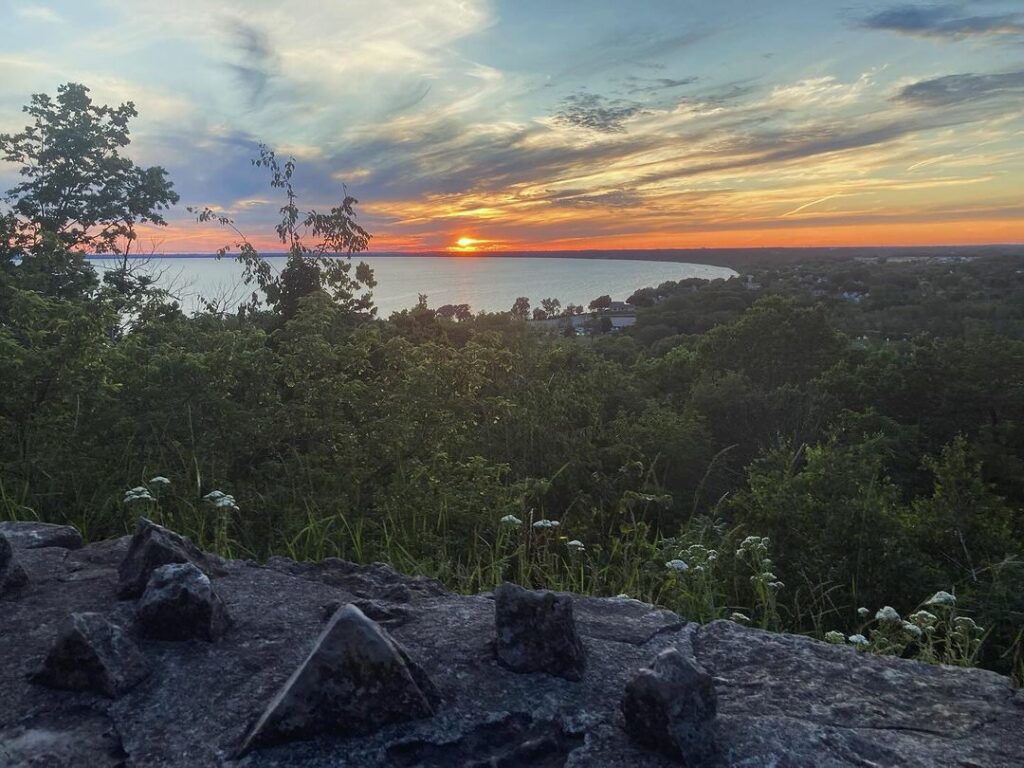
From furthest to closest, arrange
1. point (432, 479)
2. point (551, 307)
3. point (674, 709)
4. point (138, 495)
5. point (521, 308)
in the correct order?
point (551, 307), point (521, 308), point (432, 479), point (138, 495), point (674, 709)

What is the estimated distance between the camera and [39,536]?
276cm

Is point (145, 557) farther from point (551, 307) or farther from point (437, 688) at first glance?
point (551, 307)

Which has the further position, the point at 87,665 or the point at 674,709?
the point at 87,665

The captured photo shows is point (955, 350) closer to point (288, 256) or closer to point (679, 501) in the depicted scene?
point (679, 501)

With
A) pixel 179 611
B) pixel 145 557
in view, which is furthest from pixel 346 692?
pixel 145 557

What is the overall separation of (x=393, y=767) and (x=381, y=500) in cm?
309

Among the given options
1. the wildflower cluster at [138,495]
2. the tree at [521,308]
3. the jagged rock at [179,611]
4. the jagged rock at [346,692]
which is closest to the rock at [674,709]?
the jagged rock at [346,692]

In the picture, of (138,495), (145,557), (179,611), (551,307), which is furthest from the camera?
(551,307)

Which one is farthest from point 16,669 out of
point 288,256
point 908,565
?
point 288,256

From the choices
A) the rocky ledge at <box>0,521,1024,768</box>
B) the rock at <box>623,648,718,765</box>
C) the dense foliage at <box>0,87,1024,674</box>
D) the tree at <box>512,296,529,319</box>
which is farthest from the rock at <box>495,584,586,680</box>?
the tree at <box>512,296,529,319</box>

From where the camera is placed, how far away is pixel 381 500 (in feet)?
15.0

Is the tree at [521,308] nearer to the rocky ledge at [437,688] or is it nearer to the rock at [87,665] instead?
the rocky ledge at [437,688]

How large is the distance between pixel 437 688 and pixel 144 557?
104 centimetres

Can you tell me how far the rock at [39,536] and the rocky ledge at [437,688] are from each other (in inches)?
17.0
